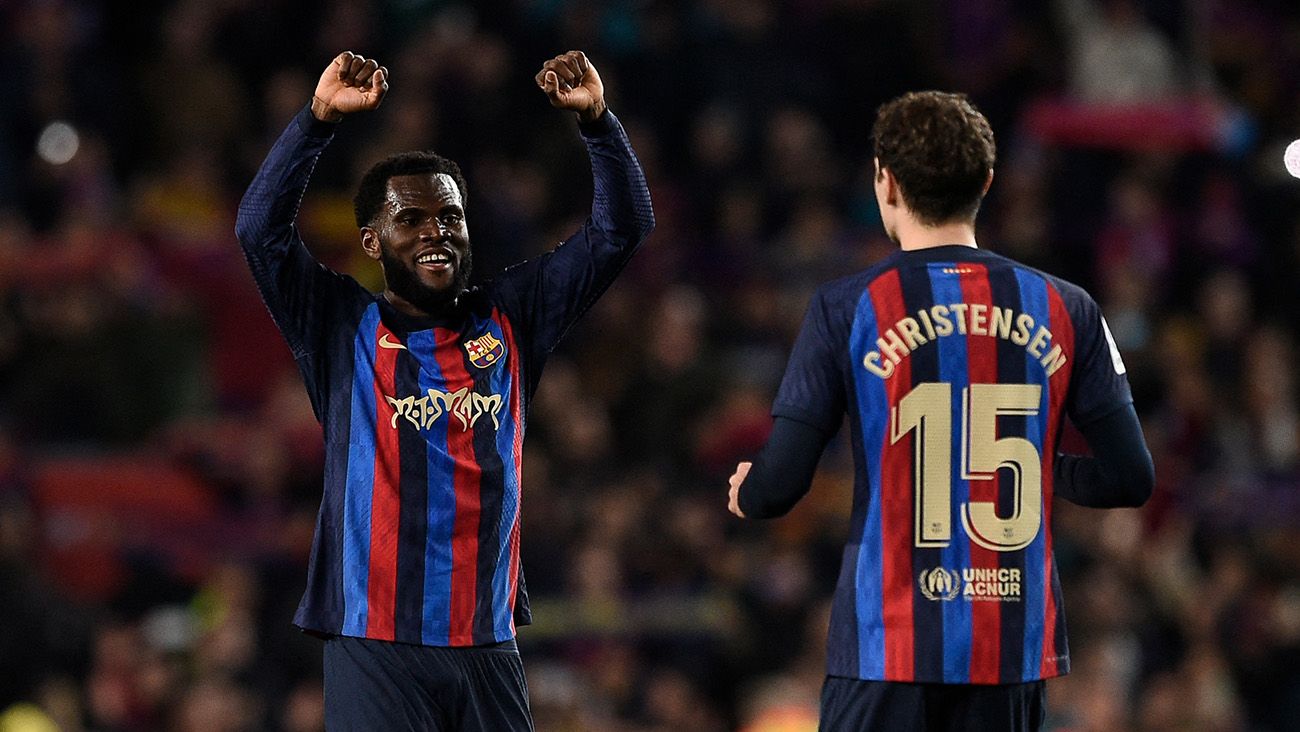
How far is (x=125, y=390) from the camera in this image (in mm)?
10836

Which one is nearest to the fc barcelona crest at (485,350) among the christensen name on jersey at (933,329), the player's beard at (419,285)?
the player's beard at (419,285)

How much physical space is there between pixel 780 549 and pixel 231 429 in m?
2.94

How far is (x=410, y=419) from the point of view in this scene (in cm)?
467

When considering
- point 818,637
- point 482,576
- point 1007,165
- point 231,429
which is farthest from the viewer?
point 1007,165

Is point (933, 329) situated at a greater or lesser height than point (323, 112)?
lesser

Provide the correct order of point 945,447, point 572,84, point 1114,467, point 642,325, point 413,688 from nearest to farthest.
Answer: point 945,447 < point 1114,467 < point 413,688 < point 572,84 < point 642,325

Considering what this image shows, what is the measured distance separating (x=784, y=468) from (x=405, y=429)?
98 centimetres

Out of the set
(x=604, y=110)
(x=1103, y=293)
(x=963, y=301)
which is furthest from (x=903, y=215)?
(x=1103, y=293)

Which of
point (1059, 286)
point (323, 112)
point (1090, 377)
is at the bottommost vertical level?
point (1090, 377)

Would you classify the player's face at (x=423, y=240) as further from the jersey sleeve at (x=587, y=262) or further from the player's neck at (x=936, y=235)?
the player's neck at (x=936, y=235)

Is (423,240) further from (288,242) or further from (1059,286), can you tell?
(1059,286)

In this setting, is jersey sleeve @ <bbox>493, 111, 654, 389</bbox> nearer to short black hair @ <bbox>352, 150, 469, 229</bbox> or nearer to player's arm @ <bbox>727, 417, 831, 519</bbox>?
short black hair @ <bbox>352, 150, 469, 229</bbox>

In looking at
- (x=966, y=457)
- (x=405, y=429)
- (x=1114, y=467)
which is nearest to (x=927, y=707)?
(x=966, y=457)

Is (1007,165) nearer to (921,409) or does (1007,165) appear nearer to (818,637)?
(818,637)
